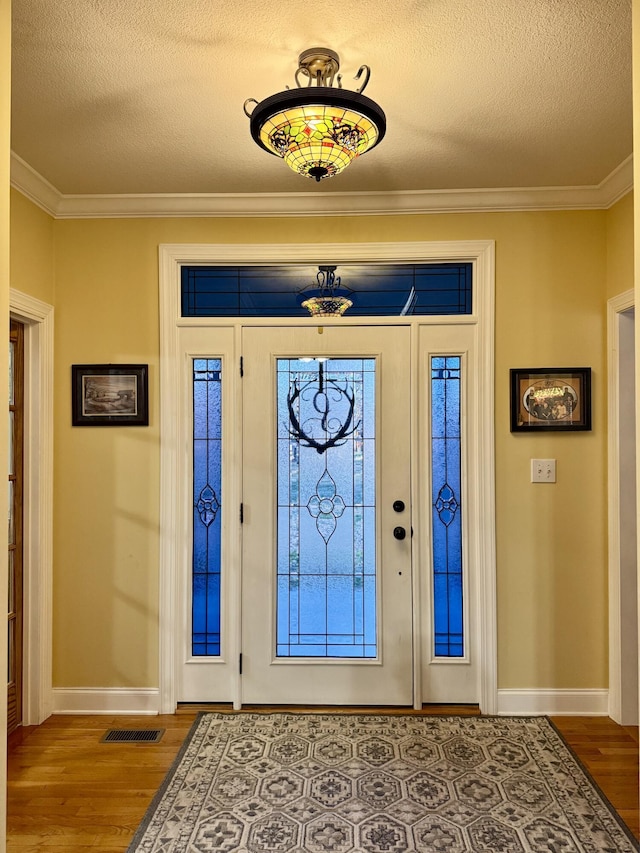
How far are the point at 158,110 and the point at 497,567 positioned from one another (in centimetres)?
272

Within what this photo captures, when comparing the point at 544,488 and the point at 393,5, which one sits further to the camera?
the point at 544,488

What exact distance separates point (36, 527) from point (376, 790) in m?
2.11

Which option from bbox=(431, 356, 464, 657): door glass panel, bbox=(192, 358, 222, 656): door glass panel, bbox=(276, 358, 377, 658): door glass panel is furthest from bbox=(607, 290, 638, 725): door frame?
bbox=(192, 358, 222, 656): door glass panel

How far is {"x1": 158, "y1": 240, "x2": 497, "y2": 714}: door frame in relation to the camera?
329cm

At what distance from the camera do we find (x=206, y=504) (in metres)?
3.41

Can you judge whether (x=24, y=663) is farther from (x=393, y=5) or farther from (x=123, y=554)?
(x=393, y=5)

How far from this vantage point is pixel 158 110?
8.12 feet

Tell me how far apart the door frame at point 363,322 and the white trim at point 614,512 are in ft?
2.00

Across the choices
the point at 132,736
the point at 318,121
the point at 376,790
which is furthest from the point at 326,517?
the point at 318,121

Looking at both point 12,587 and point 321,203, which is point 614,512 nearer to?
point 321,203

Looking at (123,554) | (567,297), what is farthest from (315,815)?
(567,297)

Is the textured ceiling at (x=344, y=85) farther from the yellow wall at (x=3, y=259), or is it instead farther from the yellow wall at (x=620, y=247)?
the yellow wall at (x=3, y=259)

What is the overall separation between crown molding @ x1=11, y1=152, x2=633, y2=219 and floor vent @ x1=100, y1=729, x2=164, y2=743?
2726 mm

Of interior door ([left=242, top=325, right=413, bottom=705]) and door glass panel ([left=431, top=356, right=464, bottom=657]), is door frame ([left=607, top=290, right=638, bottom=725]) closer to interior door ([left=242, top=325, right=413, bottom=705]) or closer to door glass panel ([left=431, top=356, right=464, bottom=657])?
door glass panel ([left=431, top=356, right=464, bottom=657])
